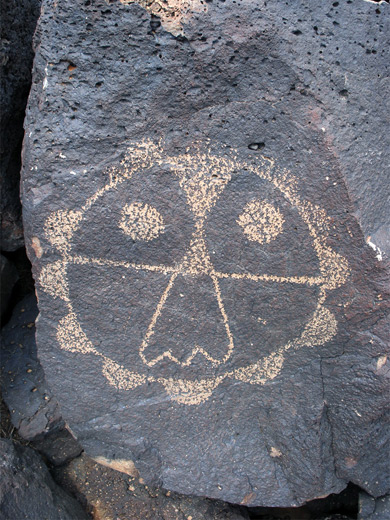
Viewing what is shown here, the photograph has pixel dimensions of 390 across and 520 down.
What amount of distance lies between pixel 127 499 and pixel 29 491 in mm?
384

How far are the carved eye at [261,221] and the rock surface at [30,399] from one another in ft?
3.30

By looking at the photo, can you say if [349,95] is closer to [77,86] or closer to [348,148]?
[348,148]

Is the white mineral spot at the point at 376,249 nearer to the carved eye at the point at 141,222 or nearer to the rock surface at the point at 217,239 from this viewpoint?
the rock surface at the point at 217,239

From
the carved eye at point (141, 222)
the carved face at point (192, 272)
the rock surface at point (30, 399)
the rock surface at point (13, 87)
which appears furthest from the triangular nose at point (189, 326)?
the rock surface at point (13, 87)

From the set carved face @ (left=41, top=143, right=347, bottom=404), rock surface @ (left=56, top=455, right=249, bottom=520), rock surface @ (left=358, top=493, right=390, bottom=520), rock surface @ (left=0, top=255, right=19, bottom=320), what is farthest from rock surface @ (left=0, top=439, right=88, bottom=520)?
rock surface @ (left=358, top=493, right=390, bottom=520)

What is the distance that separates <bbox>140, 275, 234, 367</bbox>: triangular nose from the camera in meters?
1.37

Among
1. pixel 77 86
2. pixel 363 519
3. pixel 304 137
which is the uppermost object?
pixel 304 137

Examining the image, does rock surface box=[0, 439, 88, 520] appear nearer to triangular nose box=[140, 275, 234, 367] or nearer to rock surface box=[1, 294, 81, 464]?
rock surface box=[1, 294, 81, 464]

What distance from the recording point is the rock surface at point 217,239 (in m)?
1.18

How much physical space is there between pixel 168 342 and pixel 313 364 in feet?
1.44

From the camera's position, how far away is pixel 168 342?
56.2 inches

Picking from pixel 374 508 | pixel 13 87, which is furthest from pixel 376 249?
pixel 13 87

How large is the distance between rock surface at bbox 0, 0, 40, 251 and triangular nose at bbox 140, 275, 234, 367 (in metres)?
0.68

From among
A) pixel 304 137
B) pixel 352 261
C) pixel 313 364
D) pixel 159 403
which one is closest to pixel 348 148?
pixel 304 137
